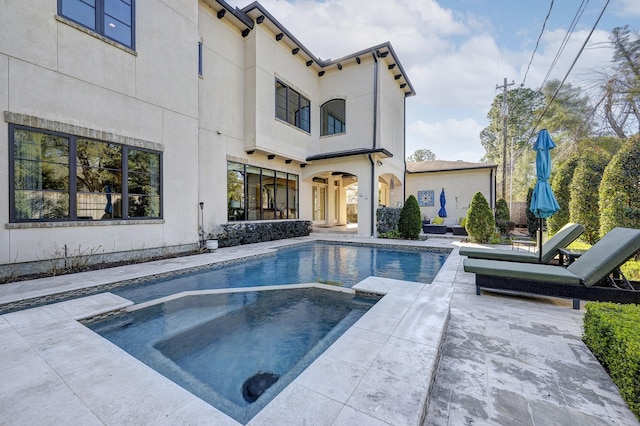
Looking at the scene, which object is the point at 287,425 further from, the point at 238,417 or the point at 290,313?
the point at 290,313

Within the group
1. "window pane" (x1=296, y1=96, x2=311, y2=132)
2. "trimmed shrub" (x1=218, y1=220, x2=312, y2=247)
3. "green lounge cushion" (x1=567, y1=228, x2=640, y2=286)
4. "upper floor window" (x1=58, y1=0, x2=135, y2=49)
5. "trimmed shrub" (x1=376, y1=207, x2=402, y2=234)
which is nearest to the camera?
"green lounge cushion" (x1=567, y1=228, x2=640, y2=286)

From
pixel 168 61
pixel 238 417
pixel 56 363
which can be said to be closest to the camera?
pixel 238 417

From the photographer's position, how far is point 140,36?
298 inches

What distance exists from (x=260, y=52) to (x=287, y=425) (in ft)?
41.2

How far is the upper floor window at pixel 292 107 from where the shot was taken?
12445 millimetres

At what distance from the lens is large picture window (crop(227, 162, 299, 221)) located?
36.2 feet

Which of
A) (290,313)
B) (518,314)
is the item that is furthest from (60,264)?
(518,314)

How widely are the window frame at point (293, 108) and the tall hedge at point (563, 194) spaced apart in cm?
1128

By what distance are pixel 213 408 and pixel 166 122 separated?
27.8 feet

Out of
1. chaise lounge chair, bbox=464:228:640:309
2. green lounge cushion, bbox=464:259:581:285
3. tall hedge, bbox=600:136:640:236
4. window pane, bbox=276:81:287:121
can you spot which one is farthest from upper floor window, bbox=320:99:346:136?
chaise lounge chair, bbox=464:228:640:309

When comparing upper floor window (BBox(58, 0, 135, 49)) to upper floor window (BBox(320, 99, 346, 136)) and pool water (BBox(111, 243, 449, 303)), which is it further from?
upper floor window (BBox(320, 99, 346, 136))

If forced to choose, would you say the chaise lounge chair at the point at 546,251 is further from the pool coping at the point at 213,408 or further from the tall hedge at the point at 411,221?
the tall hedge at the point at 411,221

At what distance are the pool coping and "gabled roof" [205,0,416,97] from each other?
36.7 ft

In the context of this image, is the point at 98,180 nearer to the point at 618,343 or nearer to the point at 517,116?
the point at 618,343
